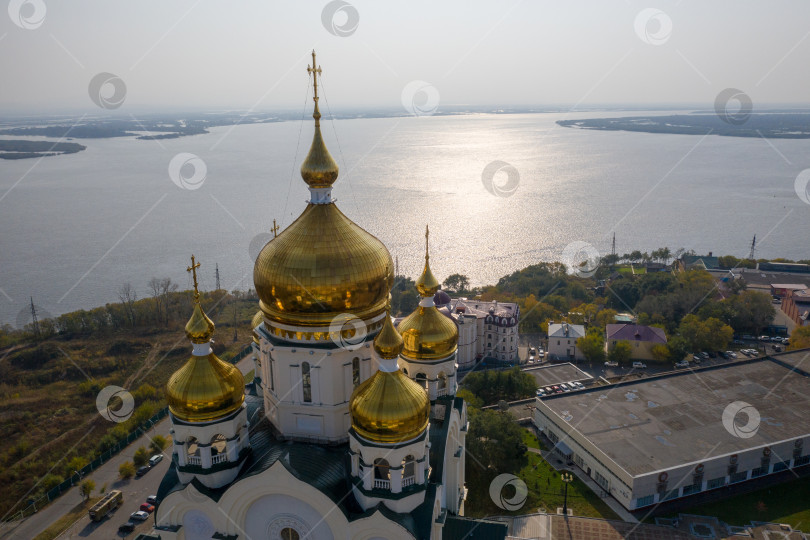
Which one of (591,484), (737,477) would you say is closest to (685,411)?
(737,477)

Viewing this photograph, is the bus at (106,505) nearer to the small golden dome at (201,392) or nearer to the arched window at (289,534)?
the small golden dome at (201,392)

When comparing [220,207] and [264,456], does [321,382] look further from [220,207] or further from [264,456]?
[220,207]

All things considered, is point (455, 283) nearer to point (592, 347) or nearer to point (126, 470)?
point (592, 347)

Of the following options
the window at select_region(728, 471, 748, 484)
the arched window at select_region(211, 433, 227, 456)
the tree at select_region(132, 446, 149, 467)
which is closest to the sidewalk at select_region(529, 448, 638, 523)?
the window at select_region(728, 471, 748, 484)

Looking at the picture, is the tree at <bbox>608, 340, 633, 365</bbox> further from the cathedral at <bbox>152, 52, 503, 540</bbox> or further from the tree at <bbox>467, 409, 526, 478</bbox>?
the cathedral at <bbox>152, 52, 503, 540</bbox>

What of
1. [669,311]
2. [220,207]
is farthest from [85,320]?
[669,311]
